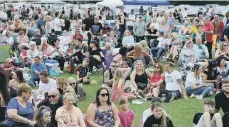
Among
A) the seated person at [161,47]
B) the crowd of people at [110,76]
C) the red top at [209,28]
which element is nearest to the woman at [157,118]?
the crowd of people at [110,76]

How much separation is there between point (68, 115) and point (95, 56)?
7848 millimetres

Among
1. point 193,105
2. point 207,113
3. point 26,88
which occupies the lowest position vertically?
point 193,105

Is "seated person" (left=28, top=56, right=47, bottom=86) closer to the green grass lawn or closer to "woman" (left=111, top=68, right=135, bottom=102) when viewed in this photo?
the green grass lawn

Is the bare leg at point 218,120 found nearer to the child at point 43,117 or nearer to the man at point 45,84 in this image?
the child at point 43,117

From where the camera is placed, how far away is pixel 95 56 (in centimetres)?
1594

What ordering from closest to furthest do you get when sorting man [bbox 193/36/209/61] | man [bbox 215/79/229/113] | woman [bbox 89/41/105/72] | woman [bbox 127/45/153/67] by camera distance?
man [bbox 215/79/229/113] < woman [bbox 127/45/153/67] < man [bbox 193/36/209/61] < woman [bbox 89/41/105/72]

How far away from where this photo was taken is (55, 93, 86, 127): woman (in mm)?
8109

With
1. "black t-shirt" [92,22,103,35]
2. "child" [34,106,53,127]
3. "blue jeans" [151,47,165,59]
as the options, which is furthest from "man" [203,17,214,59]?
"child" [34,106,53,127]

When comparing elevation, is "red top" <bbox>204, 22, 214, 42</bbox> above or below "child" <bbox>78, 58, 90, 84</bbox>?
above

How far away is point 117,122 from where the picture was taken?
8406mm

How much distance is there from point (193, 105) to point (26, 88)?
501 centimetres

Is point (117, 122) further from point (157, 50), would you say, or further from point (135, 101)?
point (157, 50)

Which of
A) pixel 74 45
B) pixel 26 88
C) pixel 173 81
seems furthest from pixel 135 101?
pixel 74 45

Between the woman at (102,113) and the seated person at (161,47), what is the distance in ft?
32.0
